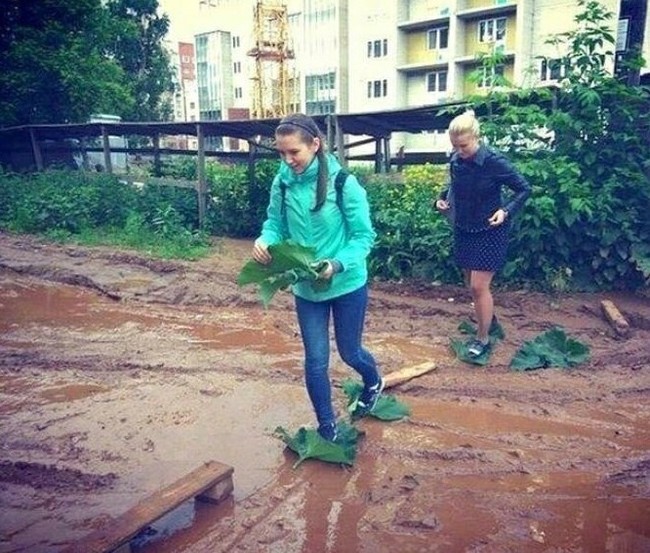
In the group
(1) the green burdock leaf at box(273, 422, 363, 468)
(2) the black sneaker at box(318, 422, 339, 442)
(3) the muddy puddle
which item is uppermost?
(2) the black sneaker at box(318, 422, 339, 442)

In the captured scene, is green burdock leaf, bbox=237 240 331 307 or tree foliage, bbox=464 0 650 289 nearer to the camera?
green burdock leaf, bbox=237 240 331 307

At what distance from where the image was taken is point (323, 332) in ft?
10.4

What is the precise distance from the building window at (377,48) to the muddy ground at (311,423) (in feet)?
106

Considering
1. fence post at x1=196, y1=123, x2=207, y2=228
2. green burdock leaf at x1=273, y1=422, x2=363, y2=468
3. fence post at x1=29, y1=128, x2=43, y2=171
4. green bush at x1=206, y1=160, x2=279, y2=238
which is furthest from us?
fence post at x1=29, y1=128, x2=43, y2=171

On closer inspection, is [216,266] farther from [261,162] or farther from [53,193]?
[53,193]

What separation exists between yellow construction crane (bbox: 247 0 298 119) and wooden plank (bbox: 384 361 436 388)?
3585cm

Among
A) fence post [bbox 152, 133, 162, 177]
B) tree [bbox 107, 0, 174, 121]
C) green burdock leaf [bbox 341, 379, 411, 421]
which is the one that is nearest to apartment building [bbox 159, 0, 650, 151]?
tree [bbox 107, 0, 174, 121]

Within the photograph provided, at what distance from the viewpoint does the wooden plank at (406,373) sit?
434 cm

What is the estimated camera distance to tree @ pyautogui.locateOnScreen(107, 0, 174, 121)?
89.4 feet

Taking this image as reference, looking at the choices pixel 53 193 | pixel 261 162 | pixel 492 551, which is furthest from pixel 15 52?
pixel 492 551

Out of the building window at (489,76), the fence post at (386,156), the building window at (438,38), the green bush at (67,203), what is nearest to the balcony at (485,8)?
the building window at (438,38)

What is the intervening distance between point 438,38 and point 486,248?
106 feet

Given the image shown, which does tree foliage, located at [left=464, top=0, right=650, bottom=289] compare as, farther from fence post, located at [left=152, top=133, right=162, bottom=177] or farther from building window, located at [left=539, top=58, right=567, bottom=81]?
fence post, located at [left=152, top=133, right=162, bottom=177]

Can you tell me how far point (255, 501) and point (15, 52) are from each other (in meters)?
17.5
